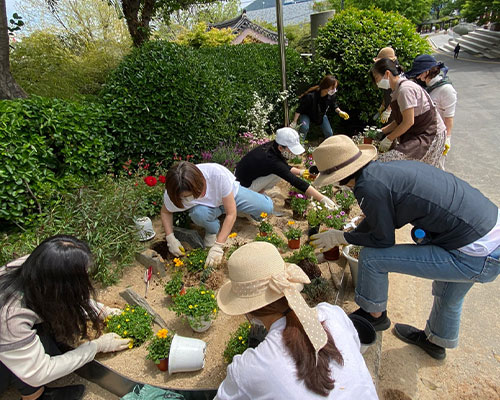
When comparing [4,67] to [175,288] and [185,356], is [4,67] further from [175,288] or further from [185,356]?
[185,356]

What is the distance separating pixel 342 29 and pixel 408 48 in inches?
48.8

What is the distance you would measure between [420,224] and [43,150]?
10.3 ft

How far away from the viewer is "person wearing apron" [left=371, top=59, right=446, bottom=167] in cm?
322

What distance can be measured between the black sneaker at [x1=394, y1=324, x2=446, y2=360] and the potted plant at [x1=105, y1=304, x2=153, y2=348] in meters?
1.76

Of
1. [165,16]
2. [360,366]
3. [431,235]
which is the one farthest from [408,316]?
[165,16]

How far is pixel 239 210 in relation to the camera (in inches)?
132

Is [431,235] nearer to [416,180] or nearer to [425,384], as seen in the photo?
[416,180]

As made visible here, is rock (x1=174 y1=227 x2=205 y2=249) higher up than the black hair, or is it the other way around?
the black hair

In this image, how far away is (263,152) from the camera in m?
3.43

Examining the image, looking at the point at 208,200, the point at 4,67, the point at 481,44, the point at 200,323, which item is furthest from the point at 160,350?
the point at 481,44

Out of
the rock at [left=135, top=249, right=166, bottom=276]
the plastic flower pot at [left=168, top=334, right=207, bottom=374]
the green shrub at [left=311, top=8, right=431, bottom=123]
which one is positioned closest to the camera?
the plastic flower pot at [left=168, top=334, right=207, bottom=374]

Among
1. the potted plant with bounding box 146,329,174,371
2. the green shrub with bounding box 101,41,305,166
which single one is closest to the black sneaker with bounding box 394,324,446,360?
the potted plant with bounding box 146,329,174,371

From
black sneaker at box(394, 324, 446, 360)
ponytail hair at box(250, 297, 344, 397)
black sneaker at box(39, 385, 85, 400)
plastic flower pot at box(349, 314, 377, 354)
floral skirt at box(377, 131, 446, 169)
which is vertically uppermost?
ponytail hair at box(250, 297, 344, 397)

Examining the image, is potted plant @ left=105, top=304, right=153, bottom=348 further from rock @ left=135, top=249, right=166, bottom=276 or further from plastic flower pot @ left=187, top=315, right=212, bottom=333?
rock @ left=135, top=249, right=166, bottom=276
